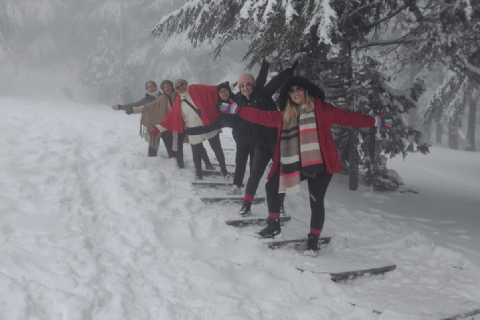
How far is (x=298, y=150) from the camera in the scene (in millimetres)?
3861

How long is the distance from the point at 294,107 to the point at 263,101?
75 centimetres

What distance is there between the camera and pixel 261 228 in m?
4.56

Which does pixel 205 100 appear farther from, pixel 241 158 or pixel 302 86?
pixel 302 86

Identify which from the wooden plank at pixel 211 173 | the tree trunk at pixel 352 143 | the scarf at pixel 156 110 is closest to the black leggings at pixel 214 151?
the wooden plank at pixel 211 173

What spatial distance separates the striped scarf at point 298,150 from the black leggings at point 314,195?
13cm

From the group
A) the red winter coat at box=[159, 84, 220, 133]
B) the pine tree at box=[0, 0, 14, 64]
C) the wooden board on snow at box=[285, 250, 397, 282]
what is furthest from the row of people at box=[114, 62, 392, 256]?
the pine tree at box=[0, 0, 14, 64]

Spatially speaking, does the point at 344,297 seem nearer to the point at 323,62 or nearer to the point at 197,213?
the point at 197,213

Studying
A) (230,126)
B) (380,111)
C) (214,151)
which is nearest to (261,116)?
(230,126)

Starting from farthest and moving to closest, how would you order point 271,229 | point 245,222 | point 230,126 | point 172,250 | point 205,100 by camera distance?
point 205,100 → point 230,126 → point 245,222 → point 271,229 → point 172,250

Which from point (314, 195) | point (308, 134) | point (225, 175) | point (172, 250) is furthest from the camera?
point (225, 175)

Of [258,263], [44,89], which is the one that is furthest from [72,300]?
[44,89]

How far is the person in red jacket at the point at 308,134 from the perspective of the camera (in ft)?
12.4

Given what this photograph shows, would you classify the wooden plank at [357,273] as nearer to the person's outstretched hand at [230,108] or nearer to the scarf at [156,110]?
the person's outstretched hand at [230,108]

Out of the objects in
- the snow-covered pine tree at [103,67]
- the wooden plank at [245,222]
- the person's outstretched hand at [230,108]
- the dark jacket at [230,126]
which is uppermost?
the snow-covered pine tree at [103,67]
